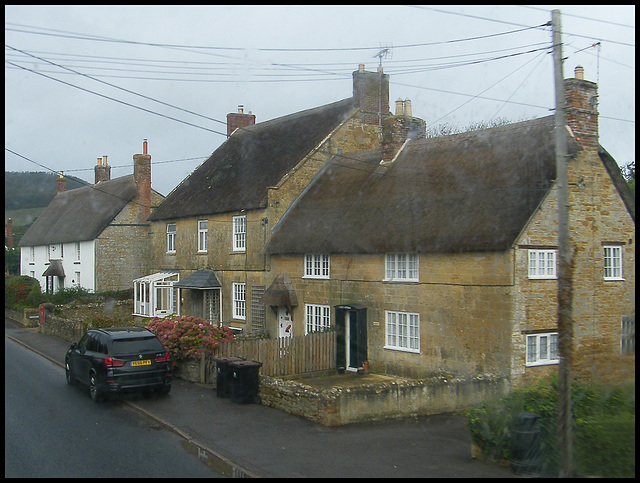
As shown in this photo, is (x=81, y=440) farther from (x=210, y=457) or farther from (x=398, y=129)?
(x=398, y=129)

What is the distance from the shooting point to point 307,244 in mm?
23188

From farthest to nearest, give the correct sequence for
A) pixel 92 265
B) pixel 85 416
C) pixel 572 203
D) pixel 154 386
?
pixel 92 265 → pixel 572 203 → pixel 154 386 → pixel 85 416

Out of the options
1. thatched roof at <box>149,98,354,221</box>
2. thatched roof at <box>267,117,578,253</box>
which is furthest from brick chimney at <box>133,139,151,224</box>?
thatched roof at <box>267,117,578,253</box>

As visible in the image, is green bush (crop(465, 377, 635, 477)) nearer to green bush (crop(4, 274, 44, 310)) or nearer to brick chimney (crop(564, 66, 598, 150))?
brick chimney (crop(564, 66, 598, 150))

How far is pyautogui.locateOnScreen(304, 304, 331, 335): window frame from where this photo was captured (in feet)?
74.4

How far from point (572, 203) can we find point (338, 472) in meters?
11.4

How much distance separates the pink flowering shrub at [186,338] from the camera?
1891 centimetres

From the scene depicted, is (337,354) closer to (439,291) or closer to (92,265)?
(439,291)

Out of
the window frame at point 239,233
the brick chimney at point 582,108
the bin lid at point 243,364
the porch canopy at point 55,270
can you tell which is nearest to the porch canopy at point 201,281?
the window frame at point 239,233

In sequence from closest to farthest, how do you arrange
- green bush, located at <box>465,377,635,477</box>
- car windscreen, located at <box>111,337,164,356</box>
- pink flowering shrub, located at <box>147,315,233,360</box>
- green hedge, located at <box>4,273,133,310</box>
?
green bush, located at <box>465,377,635,477</box>, car windscreen, located at <box>111,337,164,356</box>, pink flowering shrub, located at <box>147,315,233,360</box>, green hedge, located at <box>4,273,133,310</box>

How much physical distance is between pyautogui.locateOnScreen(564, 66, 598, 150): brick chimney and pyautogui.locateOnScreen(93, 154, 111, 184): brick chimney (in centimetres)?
3677

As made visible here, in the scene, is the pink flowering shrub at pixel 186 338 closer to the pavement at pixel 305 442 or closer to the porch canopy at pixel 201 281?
the pavement at pixel 305 442

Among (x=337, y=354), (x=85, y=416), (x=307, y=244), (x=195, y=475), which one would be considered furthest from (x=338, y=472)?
(x=307, y=244)

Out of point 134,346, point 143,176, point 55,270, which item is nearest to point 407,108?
point 134,346
